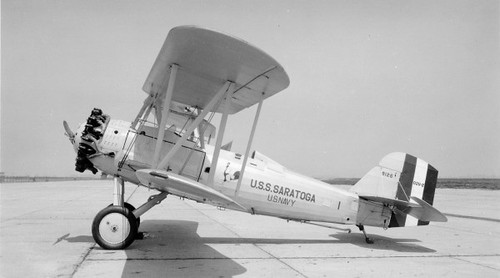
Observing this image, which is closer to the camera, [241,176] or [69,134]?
[241,176]

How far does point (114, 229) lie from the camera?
6.09 meters

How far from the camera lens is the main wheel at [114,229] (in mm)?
6012

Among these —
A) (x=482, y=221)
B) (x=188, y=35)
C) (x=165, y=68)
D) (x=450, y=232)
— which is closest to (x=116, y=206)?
(x=165, y=68)

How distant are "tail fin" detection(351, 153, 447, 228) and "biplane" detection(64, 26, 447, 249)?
2 cm

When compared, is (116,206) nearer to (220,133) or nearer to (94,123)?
(94,123)

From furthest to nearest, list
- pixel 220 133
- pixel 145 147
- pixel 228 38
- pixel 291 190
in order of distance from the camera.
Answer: pixel 291 190
pixel 145 147
pixel 220 133
pixel 228 38

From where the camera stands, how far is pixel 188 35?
4.99m

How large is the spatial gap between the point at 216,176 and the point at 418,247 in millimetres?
4277

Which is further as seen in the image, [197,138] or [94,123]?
[197,138]

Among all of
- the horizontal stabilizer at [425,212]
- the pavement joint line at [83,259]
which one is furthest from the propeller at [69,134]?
the horizontal stabilizer at [425,212]

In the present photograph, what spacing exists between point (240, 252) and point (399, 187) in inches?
156

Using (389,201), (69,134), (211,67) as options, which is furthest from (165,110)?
(389,201)

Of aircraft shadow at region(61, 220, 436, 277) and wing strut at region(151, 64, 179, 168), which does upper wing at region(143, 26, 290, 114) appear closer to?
wing strut at region(151, 64, 179, 168)

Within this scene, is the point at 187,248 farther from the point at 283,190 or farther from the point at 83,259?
the point at 283,190
